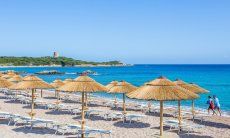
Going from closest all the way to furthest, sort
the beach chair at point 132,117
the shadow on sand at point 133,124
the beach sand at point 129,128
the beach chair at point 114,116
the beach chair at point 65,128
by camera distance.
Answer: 1. the beach chair at point 65,128
2. the beach sand at point 129,128
3. the shadow on sand at point 133,124
4. the beach chair at point 132,117
5. the beach chair at point 114,116

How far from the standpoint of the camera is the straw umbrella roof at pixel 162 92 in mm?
10117

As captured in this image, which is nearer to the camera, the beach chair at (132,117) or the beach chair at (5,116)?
the beach chair at (5,116)

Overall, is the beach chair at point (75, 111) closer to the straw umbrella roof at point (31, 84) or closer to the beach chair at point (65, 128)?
the straw umbrella roof at point (31, 84)

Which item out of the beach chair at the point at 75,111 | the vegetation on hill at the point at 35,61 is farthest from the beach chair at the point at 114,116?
the vegetation on hill at the point at 35,61

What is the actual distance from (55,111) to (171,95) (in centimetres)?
923

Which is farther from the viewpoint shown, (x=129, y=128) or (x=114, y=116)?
(x=114, y=116)

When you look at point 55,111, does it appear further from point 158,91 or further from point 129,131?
point 158,91

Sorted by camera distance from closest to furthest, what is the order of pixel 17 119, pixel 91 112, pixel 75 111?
pixel 17 119
pixel 75 111
pixel 91 112

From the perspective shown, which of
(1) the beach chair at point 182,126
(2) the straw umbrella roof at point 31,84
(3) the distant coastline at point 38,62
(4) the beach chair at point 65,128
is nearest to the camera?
(4) the beach chair at point 65,128

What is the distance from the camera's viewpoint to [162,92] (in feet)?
33.8

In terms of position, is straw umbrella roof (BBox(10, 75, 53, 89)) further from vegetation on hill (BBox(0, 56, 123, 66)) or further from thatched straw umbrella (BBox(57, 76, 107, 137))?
vegetation on hill (BBox(0, 56, 123, 66))

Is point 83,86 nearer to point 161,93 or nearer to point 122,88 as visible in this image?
point 161,93

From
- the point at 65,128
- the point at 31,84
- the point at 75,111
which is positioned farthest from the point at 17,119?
the point at 75,111

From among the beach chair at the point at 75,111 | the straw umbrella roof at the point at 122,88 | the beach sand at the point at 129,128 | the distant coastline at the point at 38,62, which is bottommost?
the beach sand at the point at 129,128
